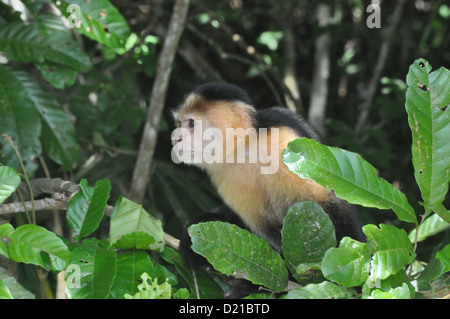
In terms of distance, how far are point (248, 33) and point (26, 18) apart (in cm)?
252

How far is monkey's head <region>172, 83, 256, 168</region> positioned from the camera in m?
2.25

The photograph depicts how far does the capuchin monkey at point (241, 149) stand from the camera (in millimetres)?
2172

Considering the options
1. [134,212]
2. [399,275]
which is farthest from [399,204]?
[134,212]

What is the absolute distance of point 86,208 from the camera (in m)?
1.75

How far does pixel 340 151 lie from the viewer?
1.51 metres

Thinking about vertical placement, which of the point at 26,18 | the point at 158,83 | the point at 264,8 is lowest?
the point at 158,83

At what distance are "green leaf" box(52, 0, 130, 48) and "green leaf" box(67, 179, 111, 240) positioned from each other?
1081 millimetres

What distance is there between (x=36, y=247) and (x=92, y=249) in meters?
0.19

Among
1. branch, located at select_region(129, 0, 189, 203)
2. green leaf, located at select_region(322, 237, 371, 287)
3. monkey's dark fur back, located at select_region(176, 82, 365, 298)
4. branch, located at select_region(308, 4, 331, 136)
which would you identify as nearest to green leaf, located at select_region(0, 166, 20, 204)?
monkey's dark fur back, located at select_region(176, 82, 365, 298)

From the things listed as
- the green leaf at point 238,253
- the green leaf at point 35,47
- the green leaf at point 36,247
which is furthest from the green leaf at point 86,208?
the green leaf at point 35,47

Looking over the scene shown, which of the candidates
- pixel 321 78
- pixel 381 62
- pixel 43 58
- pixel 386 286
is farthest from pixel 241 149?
pixel 381 62

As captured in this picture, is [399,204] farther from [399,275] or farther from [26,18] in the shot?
[26,18]

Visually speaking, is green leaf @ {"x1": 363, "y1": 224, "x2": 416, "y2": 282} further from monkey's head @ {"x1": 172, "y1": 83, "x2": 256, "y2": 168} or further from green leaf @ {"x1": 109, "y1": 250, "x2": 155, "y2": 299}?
monkey's head @ {"x1": 172, "y1": 83, "x2": 256, "y2": 168}

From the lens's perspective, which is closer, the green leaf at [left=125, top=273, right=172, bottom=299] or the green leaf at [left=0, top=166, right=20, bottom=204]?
the green leaf at [left=125, top=273, right=172, bottom=299]
